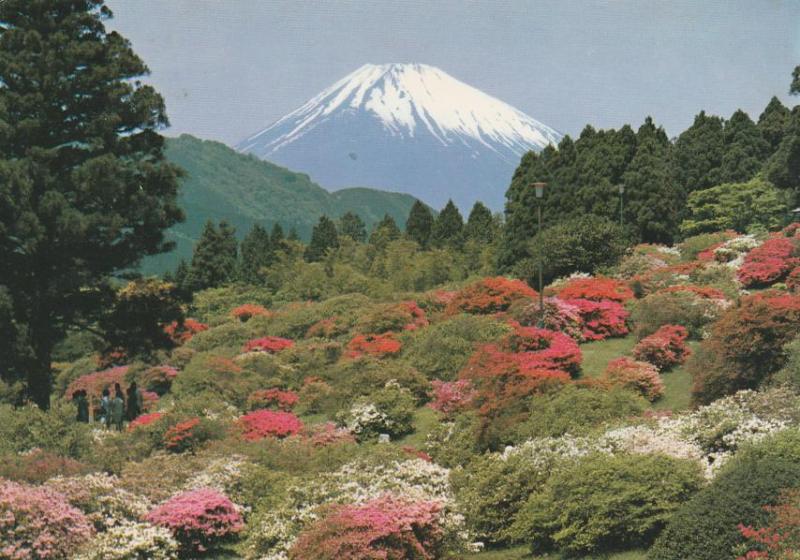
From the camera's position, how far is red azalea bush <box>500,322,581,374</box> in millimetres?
22672

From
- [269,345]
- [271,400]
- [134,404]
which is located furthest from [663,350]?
[269,345]

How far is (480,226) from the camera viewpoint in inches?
2628

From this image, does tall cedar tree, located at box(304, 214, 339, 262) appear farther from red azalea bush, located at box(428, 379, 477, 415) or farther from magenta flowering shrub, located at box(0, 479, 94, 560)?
magenta flowering shrub, located at box(0, 479, 94, 560)

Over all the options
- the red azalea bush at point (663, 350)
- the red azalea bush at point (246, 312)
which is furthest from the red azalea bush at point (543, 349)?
the red azalea bush at point (246, 312)

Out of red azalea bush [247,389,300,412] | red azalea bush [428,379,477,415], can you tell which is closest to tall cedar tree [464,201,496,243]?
red azalea bush [247,389,300,412]

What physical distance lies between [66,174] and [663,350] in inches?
592

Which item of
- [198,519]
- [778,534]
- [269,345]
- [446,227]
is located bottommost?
[198,519]

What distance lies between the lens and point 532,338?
952 inches

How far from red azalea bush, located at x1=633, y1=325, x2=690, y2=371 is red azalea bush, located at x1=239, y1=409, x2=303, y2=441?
26.7ft

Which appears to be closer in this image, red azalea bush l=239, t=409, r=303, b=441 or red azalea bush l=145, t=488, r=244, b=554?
red azalea bush l=145, t=488, r=244, b=554

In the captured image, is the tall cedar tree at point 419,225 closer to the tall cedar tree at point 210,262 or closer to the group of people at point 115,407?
the tall cedar tree at point 210,262

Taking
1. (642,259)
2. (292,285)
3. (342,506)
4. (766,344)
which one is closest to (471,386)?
(766,344)

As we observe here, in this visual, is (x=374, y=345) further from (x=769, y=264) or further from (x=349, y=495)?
(x=349, y=495)

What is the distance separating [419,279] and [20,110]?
2872 cm
